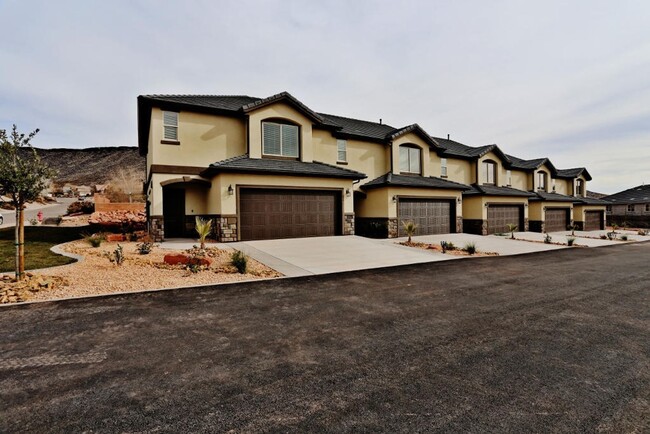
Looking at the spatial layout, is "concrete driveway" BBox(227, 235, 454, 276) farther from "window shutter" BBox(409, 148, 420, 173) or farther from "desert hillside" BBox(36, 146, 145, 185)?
"desert hillside" BBox(36, 146, 145, 185)

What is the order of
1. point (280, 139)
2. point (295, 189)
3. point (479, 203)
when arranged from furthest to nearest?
point (479, 203) → point (280, 139) → point (295, 189)

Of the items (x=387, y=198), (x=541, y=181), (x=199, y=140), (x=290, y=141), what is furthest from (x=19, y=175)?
(x=541, y=181)

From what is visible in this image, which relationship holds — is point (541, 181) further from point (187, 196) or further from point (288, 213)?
point (187, 196)

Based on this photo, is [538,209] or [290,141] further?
[538,209]

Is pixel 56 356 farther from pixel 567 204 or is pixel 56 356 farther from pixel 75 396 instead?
pixel 567 204

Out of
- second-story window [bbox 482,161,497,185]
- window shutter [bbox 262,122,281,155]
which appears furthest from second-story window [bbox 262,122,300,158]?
second-story window [bbox 482,161,497,185]

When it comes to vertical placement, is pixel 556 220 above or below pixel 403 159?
below

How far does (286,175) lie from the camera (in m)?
15.8

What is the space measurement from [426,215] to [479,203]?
5.77 meters

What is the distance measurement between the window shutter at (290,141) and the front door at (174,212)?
6439 mm

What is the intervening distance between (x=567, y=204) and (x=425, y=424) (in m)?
36.6

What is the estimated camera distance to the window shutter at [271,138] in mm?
17684

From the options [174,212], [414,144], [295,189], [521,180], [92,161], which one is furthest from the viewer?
[92,161]

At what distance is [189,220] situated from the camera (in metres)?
17.0
